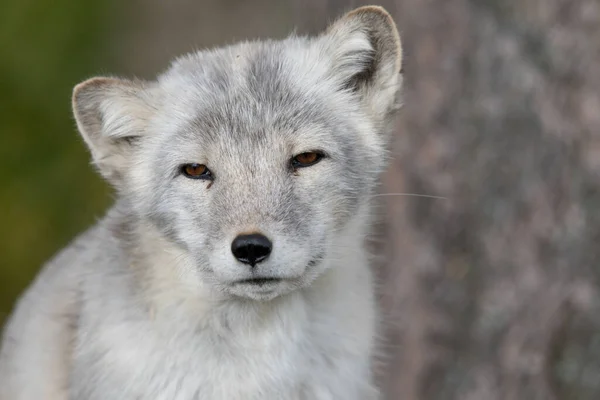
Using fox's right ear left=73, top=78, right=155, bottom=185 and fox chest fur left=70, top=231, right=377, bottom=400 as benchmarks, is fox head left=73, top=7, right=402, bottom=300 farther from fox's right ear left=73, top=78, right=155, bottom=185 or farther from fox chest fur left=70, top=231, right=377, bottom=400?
fox chest fur left=70, top=231, right=377, bottom=400

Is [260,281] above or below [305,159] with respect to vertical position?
below

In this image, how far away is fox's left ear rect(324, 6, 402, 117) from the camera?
4152mm

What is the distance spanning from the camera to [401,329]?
6.46m

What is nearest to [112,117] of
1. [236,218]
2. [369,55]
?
[236,218]

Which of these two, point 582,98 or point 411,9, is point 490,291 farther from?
point 411,9

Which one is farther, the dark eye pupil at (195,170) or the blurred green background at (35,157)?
the blurred green background at (35,157)

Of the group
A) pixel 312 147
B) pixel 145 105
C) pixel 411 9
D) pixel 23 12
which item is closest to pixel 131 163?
pixel 145 105

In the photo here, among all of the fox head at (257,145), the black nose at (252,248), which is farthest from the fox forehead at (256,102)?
the black nose at (252,248)

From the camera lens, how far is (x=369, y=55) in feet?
14.0

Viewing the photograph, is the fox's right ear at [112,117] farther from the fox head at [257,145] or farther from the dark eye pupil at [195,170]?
the dark eye pupil at [195,170]

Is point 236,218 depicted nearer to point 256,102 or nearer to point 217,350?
point 256,102

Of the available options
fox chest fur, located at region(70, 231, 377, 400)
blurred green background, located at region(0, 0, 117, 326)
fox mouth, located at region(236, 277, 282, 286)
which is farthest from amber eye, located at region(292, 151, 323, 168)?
blurred green background, located at region(0, 0, 117, 326)

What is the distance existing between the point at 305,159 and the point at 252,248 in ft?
1.74

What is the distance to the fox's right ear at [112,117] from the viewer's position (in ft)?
13.8
